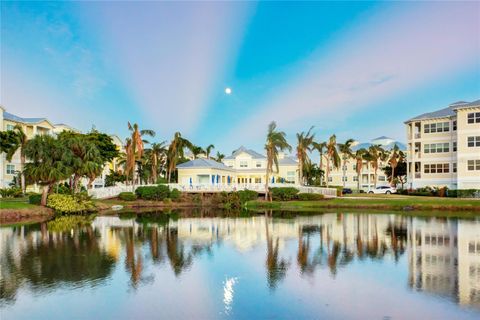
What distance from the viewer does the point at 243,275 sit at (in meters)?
13.9

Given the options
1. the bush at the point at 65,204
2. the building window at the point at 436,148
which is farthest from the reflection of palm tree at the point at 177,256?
the building window at the point at 436,148

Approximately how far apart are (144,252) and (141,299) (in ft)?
23.6

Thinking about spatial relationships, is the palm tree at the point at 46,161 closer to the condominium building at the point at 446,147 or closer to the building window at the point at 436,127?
the condominium building at the point at 446,147

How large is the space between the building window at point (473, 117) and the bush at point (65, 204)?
47.4 metres

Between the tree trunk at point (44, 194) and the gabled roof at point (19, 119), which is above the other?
the gabled roof at point (19, 119)

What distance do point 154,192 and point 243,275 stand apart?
39062 millimetres

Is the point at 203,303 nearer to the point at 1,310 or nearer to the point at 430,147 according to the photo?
the point at 1,310

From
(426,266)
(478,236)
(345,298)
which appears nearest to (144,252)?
(345,298)

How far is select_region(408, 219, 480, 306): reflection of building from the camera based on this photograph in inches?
467

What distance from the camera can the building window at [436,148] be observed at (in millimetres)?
55031

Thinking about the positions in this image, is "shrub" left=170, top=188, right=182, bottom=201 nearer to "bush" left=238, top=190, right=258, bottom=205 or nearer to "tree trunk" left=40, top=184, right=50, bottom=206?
"bush" left=238, top=190, right=258, bottom=205

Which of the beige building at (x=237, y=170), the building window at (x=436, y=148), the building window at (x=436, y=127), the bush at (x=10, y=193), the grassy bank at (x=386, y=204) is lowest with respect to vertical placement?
the grassy bank at (x=386, y=204)

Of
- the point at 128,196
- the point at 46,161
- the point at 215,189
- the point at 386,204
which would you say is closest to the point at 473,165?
the point at 386,204

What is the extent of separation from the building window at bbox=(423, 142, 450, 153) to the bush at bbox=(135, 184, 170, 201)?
37.0 metres
